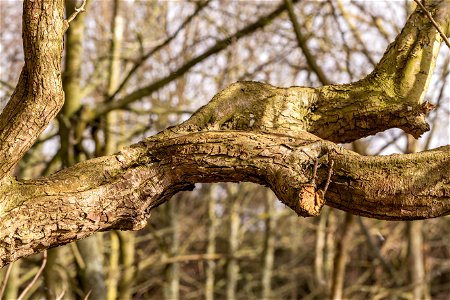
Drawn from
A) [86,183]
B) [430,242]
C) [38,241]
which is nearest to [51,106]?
[86,183]

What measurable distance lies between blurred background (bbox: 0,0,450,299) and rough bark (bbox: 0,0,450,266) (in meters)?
0.88

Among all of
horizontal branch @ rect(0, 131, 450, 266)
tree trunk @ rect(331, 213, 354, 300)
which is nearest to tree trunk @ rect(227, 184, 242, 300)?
tree trunk @ rect(331, 213, 354, 300)

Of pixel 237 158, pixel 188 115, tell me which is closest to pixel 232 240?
pixel 188 115

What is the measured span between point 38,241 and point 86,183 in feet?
0.97

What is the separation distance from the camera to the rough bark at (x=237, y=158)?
2.31m

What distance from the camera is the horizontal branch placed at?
2.35m

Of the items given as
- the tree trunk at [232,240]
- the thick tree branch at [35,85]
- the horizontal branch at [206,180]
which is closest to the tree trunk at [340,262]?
the horizontal branch at [206,180]

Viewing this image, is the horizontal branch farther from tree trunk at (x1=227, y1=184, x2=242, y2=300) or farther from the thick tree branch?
tree trunk at (x1=227, y1=184, x2=242, y2=300)

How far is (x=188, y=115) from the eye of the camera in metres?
6.62

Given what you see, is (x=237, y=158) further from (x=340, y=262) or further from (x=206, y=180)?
(x=340, y=262)

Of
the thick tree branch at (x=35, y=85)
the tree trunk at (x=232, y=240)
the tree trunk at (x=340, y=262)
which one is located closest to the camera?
the thick tree branch at (x=35, y=85)

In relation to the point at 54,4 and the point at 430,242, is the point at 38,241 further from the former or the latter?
the point at 430,242

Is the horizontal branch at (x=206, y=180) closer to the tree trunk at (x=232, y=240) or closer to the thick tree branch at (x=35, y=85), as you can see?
the thick tree branch at (x=35, y=85)

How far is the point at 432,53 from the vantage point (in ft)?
9.66
